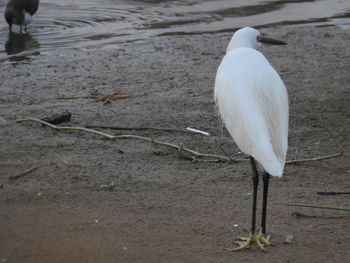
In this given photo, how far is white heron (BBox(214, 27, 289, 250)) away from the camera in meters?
4.17

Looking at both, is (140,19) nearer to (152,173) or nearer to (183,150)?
(183,150)

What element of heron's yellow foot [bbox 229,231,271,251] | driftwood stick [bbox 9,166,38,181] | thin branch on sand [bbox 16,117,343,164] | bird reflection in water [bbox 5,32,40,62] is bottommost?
heron's yellow foot [bbox 229,231,271,251]

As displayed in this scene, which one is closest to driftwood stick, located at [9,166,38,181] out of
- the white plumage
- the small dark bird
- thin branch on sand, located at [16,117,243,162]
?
thin branch on sand, located at [16,117,243,162]

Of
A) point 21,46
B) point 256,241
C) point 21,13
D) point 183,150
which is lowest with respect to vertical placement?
point 256,241

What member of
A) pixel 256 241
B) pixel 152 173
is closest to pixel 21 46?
pixel 152 173

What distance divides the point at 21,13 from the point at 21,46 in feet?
2.76

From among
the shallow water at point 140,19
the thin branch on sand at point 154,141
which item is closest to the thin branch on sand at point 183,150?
the thin branch on sand at point 154,141

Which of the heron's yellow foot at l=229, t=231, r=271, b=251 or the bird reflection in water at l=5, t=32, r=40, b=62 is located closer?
the heron's yellow foot at l=229, t=231, r=271, b=251

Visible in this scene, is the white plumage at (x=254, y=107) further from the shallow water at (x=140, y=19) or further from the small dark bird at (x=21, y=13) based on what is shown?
the small dark bird at (x=21, y=13)

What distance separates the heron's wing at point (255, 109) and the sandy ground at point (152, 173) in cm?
63

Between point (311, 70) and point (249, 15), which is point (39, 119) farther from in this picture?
point (249, 15)

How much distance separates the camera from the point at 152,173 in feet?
18.1

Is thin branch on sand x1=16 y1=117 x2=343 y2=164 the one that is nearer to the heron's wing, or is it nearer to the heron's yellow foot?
the heron's wing

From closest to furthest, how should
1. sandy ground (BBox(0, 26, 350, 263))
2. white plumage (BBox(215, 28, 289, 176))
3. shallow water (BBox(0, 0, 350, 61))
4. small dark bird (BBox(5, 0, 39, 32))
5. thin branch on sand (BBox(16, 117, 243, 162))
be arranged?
1. white plumage (BBox(215, 28, 289, 176))
2. sandy ground (BBox(0, 26, 350, 263))
3. thin branch on sand (BBox(16, 117, 243, 162))
4. shallow water (BBox(0, 0, 350, 61))
5. small dark bird (BBox(5, 0, 39, 32))
